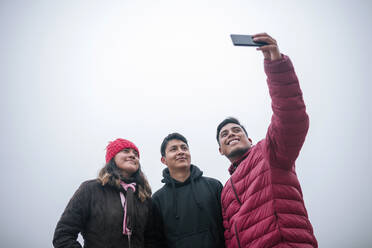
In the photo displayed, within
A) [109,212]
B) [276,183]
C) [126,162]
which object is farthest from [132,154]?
[276,183]

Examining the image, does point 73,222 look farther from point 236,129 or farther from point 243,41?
point 243,41

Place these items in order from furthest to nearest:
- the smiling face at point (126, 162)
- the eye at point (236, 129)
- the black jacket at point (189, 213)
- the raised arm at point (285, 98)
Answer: the smiling face at point (126, 162)
the eye at point (236, 129)
the black jacket at point (189, 213)
the raised arm at point (285, 98)

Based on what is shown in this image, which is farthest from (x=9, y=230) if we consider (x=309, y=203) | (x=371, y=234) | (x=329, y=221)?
(x=371, y=234)

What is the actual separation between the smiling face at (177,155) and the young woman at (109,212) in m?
0.65

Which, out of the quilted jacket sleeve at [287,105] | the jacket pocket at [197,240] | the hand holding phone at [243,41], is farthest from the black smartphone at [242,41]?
the jacket pocket at [197,240]

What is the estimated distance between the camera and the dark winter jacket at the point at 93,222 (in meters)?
2.94

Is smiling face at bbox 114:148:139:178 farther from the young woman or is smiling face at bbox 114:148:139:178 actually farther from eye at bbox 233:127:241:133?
eye at bbox 233:127:241:133

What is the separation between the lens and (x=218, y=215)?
11.8 ft

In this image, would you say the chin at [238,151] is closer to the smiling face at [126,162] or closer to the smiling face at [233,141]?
the smiling face at [233,141]

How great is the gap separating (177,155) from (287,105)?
2495 millimetres

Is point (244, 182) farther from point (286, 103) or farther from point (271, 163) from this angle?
point (286, 103)

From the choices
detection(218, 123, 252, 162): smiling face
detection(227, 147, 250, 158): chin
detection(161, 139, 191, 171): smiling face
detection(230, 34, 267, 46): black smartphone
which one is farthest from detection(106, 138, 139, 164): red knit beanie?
detection(230, 34, 267, 46): black smartphone

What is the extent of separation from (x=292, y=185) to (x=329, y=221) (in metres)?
138

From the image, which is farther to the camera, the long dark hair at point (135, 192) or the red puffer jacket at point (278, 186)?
A: the long dark hair at point (135, 192)
